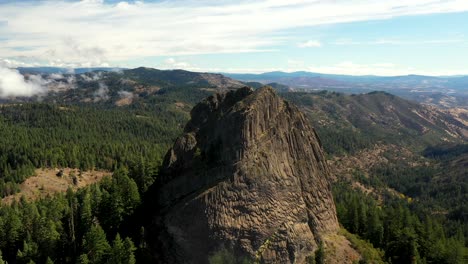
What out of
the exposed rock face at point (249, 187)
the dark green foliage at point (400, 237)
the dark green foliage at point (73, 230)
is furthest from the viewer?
the dark green foliage at point (400, 237)

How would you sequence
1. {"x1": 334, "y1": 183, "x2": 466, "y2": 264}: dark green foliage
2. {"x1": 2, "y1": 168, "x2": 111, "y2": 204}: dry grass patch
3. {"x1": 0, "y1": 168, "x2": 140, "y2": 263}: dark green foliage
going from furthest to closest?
{"x1": 2, "y1": 168, "x2": 111, "y2": 204}: dry grass patch → {"x1": 334, "y1": 183, "x2": 466, "y2": 264}: dark green foliage → {"x1": 0, "y1": 168, "x2": 140, "y2": 263}: dark green foliage

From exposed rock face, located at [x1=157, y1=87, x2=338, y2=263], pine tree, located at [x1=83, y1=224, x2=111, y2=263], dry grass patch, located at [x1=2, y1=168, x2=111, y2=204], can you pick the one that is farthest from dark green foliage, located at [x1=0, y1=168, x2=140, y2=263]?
dry grass patch, located at [x1=2, y1=168, x2=111, y2=204]

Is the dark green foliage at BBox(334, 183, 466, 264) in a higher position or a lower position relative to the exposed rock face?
lower

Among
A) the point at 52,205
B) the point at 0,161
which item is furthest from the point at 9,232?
the point at 0,161

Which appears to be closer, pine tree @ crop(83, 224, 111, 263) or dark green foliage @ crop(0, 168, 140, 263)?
pine tree @ crop(83, 224, 111, 263)

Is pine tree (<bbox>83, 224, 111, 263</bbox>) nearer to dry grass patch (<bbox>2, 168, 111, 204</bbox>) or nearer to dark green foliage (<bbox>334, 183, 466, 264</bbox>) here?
dark green foliage (<bbox>334, 183, 466, 264</bbox>)

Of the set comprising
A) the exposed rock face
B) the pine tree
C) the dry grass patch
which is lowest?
the dry grass patch

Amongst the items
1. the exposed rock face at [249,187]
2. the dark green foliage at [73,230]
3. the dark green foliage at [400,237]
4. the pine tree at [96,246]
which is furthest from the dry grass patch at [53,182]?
the dark green foliage at [400,237]

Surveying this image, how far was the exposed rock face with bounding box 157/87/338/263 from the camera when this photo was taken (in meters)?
69.8

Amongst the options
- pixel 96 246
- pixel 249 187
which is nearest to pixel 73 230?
pixel 96 246

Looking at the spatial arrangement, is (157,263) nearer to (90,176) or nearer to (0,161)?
(90,176)

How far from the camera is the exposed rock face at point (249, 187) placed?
69812 mm

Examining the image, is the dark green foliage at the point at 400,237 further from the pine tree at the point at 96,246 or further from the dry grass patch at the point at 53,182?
the dry grass patch at the point at 53,182

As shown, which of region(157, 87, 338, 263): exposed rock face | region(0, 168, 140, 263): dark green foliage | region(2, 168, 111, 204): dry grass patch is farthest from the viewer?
region(2, 168, 111, 204): dry grass patch
